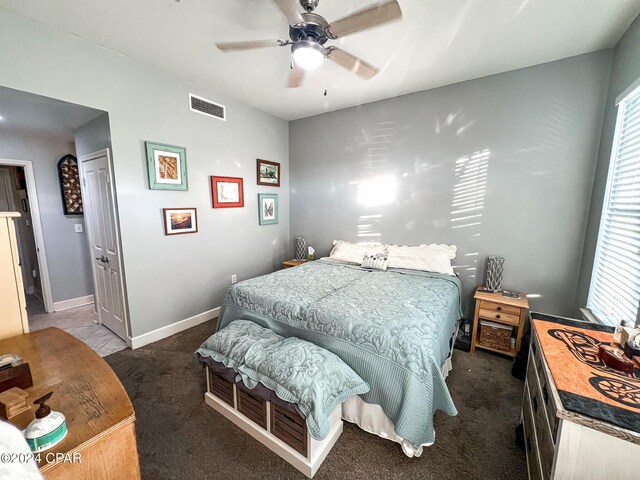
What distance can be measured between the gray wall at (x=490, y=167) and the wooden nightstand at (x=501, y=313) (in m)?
0.42

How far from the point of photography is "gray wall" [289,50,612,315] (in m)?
2.49

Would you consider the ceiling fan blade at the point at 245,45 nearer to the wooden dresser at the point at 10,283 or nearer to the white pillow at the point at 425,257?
the wooden dresser at the point at 10,283

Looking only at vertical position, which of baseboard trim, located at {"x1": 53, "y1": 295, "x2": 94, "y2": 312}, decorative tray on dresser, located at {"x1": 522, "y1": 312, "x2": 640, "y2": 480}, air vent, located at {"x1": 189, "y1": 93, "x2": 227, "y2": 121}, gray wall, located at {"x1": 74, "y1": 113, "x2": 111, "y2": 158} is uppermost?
air vent, located at {"x1": 189, "y1": 93, "x2": 227, "y2": 121}

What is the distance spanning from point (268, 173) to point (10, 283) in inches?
123

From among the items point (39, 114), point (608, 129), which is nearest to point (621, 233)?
point (608, 129)

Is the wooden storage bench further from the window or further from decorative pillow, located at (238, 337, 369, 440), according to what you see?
the window

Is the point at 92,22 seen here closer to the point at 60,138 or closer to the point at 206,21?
the point at 206,21

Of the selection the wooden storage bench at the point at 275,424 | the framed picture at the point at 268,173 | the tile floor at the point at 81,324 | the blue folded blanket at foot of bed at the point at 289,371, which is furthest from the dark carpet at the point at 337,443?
the framed picture at the point at 268,173

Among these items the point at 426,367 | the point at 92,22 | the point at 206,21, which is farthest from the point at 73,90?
the point at 426,367

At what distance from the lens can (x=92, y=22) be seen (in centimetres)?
199

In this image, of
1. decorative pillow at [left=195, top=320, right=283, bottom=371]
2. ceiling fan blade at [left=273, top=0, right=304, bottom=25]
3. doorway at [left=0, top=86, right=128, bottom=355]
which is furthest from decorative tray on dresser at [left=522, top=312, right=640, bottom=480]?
doorway at [left=0, top=86, right=128, bottom=355]

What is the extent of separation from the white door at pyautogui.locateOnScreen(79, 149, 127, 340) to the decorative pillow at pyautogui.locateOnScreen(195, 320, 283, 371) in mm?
1580

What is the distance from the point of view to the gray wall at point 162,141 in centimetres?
207

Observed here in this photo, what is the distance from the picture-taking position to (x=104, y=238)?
9.57 feet
